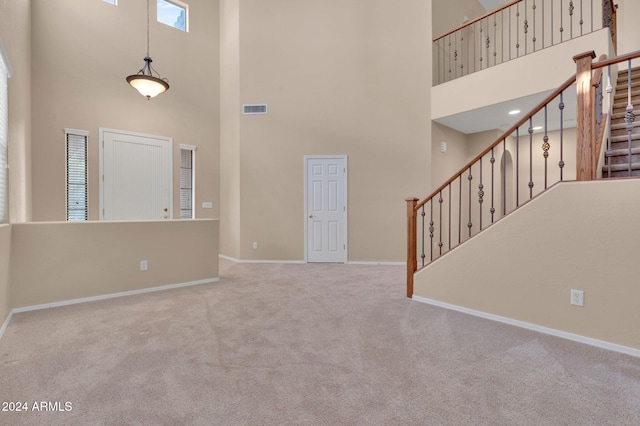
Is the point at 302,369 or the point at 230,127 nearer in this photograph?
the point at 302,369

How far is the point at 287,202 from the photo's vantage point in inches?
235

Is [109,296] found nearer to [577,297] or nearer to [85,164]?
[85,164]

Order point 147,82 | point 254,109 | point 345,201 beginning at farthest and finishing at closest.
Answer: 1. point 254,109
2. point 345,201
3. point 147,82

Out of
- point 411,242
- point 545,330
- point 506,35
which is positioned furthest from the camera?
point 506,35

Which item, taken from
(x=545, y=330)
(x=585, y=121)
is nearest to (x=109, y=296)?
(x=545, y=330)

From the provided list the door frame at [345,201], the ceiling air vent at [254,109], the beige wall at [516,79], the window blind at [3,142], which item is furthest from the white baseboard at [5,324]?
the beige wall at [516,79]

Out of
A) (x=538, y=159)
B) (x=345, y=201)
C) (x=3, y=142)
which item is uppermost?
(x=538, y=159)

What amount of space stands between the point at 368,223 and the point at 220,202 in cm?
321

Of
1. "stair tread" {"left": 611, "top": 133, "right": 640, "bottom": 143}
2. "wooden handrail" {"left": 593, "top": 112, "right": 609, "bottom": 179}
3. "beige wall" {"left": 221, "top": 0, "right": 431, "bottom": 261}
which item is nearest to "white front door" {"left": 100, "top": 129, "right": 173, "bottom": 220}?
"beige wall" {"left": 221, "top": 0, "right": 431, "bottom": 261}

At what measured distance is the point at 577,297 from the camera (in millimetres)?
2496

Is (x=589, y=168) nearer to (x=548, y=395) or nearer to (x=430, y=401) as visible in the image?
(x=548, y=395)

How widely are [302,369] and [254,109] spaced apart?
5138 millimetres

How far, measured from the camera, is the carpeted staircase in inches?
117

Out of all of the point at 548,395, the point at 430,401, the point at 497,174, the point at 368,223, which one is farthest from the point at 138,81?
the point at 497,174
